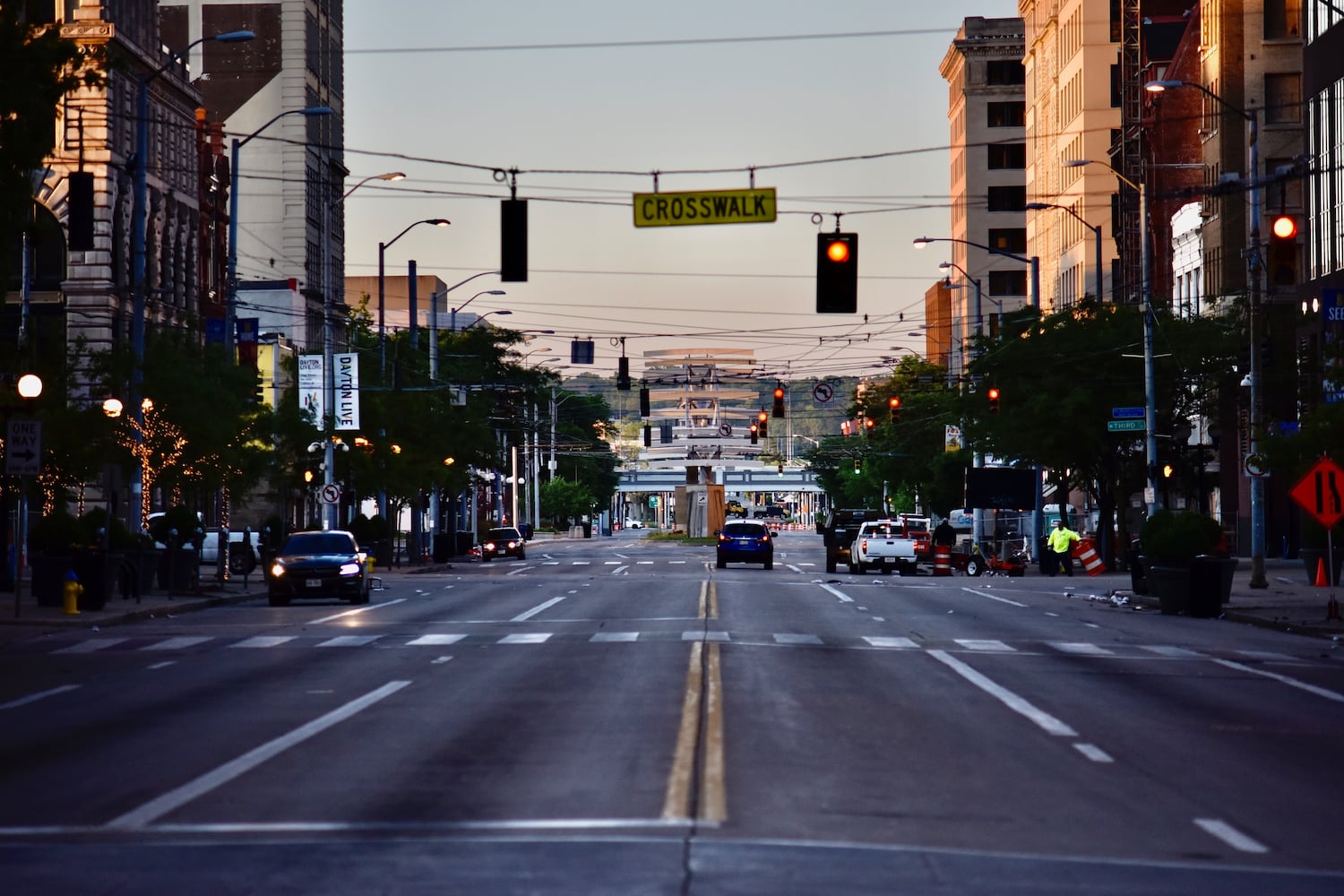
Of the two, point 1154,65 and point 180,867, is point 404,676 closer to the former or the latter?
point 180,867

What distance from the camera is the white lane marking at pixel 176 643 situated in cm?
2816

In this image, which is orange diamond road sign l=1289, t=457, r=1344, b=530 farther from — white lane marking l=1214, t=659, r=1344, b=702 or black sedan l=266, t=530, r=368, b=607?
black sedan l=266, t=530, r=368, b=607

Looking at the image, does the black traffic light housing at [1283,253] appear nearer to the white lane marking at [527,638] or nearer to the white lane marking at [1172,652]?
the white lane marking at [1172,652]

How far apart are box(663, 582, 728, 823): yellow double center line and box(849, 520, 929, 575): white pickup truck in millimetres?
42212

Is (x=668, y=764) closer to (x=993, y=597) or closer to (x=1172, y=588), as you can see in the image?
(x=1172, y=588)

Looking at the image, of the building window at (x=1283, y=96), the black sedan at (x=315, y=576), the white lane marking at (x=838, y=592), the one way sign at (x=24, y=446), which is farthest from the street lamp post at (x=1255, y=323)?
the building window at (x=1283, y=96)

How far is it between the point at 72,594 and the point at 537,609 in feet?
28.1

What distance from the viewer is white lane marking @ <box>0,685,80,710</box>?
766 inches

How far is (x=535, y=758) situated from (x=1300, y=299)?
199 ft

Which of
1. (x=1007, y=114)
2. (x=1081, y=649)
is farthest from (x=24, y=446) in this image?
(x=1007, y=114)

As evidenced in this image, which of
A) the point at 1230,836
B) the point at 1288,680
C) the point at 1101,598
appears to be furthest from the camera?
the point at 1101,598

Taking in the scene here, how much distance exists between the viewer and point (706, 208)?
1410 inches

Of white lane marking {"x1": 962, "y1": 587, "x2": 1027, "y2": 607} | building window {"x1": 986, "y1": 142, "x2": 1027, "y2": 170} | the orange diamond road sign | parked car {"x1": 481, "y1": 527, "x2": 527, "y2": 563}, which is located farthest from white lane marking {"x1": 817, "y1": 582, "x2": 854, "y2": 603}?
building window {"x1": 986, "y1": 142, "x2": 1027, "y2": 170}

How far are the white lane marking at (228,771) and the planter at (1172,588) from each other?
2322cm
